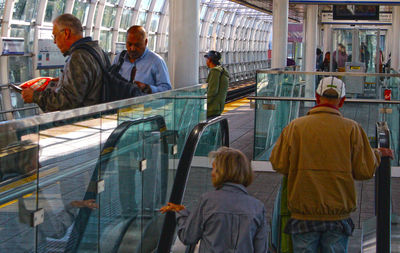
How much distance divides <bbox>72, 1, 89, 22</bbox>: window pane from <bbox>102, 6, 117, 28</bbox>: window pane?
172 cm

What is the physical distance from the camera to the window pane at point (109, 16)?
77.9 ft

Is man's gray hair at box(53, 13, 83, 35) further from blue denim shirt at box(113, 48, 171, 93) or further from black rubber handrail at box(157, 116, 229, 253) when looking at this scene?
blue denim shirt at box(113, 48, 171, 93)

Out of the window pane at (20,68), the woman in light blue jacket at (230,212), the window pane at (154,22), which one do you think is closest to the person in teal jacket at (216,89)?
the woman in light blue jacket at (230,212)

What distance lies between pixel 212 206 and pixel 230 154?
310 mm

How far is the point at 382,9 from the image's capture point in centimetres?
3284

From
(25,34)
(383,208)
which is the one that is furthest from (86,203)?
(25,34)

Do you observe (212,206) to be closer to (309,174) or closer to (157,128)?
(309,174)

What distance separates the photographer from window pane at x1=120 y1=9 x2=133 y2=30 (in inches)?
998

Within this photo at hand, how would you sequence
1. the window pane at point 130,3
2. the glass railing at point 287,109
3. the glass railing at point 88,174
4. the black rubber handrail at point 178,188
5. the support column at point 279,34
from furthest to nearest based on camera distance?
the window pane at point 130,3
the support column at point 279,34
the glass railing at point 287,109
the black rubber handrail at point 178,188
the glass railing at point 88,174

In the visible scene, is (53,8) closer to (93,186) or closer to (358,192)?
(358,192)

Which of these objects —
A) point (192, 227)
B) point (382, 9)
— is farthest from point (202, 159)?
point (382, 9)

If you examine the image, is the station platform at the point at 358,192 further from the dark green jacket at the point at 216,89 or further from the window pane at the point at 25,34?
the window pane at the point at 25,34

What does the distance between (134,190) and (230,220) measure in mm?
1731

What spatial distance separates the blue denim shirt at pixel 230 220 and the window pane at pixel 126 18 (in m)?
22.2
